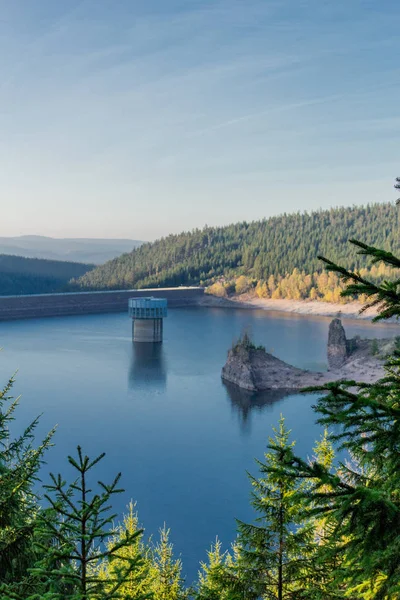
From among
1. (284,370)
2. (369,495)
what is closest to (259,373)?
(284,370)

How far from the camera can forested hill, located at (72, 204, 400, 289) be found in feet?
429

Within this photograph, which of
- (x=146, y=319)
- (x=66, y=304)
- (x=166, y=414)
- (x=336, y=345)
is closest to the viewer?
(x=166, y=414)

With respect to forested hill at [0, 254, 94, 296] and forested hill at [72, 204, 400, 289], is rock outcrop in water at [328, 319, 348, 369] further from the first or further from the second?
forested hill at [0, 254, 94, 296]

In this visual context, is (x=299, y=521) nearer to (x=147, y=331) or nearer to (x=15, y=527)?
(x=15, y=527)

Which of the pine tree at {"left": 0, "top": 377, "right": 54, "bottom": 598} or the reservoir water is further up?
the pine tree at {"left": 0, "top": 377, "right": 54, "bottom": 598}

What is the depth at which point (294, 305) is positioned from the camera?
106 metres

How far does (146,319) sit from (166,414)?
96.6ft

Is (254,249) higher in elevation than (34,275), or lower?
higher

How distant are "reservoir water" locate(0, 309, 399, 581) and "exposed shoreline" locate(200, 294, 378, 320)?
25.5 meters

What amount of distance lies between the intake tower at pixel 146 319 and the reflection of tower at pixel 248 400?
72.3 ft

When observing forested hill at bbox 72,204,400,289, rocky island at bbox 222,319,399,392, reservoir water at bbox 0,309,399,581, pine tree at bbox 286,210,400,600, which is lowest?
reservoir water at bbox 0,309,399,581

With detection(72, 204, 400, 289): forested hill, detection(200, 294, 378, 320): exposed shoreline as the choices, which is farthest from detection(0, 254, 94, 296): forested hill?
detection(200, 294, 378, 320): exposed shoreline

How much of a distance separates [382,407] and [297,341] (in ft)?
212

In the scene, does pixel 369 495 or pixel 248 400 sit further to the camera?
pixel 248 400
